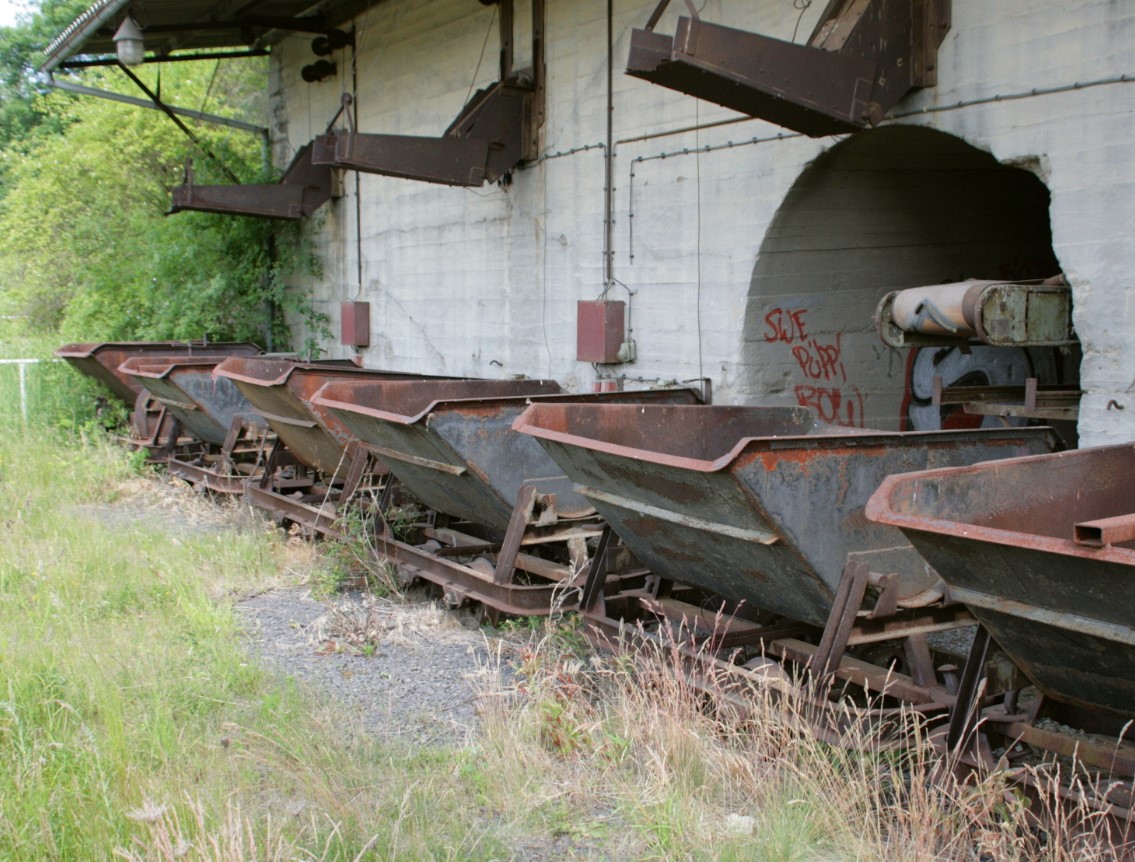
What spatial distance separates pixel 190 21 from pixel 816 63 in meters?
12.3

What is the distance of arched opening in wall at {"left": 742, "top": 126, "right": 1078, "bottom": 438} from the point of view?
848 cm

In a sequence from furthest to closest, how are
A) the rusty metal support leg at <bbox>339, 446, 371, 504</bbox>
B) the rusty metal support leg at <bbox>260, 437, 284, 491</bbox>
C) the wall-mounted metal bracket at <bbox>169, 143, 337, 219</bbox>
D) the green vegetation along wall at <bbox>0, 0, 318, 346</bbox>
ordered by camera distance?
1. the green vegetation along wall at <bbox>0, 0, 318, 346</bbox>
2. the wall-mounted metal bracket at <bbox>169, 143, 337, 219</bbox>
3. the rusty metal support leg at <bbox>260, 437, 284, 491</bbox>
4. the rusty metal support leg at <bbox>339, 446, 371, 504</bbox>

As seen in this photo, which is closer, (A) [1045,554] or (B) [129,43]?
(A) [1045,554]

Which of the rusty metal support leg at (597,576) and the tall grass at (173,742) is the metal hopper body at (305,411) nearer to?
the tall grass at (173,742)

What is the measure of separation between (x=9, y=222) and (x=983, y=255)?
17.3 m

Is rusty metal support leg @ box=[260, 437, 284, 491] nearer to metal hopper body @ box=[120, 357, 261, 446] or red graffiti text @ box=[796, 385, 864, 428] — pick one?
metal hopper body @ box=[120, 357, 261, 446]

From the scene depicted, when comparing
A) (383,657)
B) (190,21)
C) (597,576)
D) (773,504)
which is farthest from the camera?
(190,21)

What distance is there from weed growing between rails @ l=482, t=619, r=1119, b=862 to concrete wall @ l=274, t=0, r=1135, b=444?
107 inches

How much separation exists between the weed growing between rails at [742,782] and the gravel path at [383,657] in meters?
0.43

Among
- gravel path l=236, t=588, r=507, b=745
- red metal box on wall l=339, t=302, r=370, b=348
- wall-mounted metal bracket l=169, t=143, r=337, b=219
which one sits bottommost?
gravel path l=236, t=588, r=507, b=745

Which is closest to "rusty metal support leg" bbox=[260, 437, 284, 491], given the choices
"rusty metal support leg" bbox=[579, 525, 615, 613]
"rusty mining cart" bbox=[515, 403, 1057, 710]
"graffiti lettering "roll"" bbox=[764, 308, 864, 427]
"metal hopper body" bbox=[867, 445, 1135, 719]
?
"graffiti lettering "roll"" bbox=[764, 308, 864, 427]

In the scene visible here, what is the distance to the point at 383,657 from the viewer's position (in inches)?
250

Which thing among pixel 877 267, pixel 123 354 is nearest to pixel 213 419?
pixel 123 354

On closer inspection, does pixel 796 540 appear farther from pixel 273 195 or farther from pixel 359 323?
pixel 273 195
